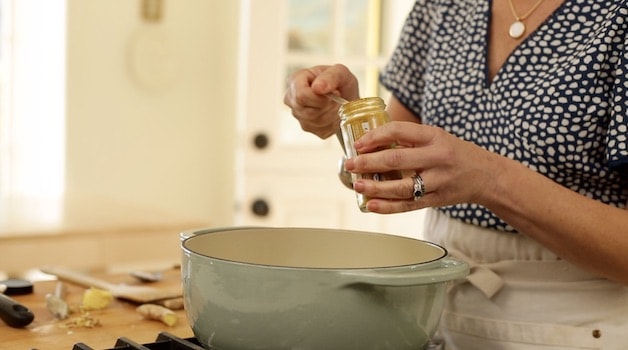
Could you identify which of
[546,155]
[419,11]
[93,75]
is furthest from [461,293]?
[93,75]

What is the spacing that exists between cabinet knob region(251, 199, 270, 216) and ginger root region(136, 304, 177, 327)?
2003 millimetres

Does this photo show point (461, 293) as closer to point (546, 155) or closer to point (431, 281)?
point (546, 155)

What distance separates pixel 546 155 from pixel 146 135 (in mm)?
2683

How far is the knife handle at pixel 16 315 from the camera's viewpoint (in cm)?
87

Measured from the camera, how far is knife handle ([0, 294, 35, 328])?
871 millimetres

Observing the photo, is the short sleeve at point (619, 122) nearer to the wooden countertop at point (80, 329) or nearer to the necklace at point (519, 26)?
the necklace at point (519, 26)

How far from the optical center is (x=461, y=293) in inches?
40.7

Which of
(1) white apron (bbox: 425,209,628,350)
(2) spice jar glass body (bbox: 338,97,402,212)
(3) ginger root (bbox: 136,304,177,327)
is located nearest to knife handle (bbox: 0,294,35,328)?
(3) ginger root (bbox: 136,304,177,327)

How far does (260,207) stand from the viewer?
2965 millimetres

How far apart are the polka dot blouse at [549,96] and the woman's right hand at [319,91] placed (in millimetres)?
158

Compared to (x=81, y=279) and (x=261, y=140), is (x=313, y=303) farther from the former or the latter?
(x=261, y=140)

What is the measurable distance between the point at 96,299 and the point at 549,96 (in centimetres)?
59

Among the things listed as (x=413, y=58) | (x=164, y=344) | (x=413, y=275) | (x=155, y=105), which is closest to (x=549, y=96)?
(x=413, y=58)

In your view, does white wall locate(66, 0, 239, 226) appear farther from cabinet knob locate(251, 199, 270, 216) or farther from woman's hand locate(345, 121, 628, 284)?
woman's hand locate(345, 121, 628, 284)
